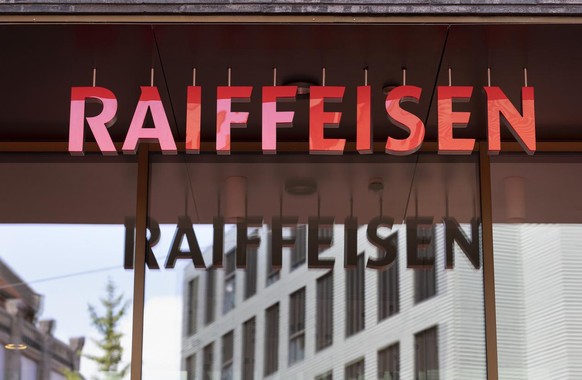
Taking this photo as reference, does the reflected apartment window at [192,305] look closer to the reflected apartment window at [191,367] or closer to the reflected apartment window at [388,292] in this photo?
the reflected apartment window at [191,367]

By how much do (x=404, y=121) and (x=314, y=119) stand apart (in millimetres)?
562

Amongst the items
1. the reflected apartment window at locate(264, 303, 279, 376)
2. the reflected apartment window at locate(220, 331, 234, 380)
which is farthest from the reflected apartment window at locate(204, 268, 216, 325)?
the reflected apartment window at locate(264, 303, 279, 376)

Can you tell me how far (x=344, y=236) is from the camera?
26.7ft

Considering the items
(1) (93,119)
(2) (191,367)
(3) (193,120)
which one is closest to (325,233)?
(2) (191,367)

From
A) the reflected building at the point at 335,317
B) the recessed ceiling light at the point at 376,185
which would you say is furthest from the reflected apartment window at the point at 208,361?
the recessed ceiling light at the point at 376,185

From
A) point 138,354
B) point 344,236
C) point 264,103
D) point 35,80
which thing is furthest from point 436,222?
point 35,80

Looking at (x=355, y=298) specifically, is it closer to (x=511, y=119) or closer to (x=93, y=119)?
(x=511, y=119)

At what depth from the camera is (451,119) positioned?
697 centimetres

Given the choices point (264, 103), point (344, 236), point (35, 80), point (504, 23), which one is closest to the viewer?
point (504, 23)

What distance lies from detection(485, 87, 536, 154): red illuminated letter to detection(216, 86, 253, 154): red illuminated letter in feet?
4.95

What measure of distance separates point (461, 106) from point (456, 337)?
1.61m

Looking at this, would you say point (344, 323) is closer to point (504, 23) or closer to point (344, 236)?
point (344, 236)

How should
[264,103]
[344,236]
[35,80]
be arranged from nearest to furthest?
[264,103] → [35,80] → [344,236]

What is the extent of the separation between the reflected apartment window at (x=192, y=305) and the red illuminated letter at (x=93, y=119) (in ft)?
4.55
